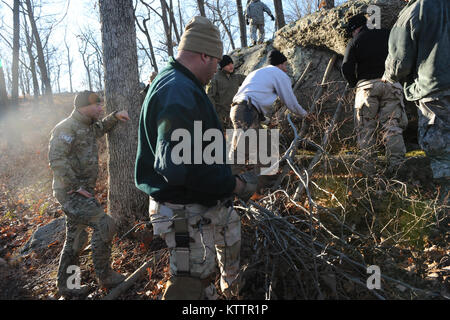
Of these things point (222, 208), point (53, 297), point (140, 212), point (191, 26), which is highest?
point (191, 26)

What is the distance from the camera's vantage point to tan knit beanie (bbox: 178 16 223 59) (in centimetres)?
222

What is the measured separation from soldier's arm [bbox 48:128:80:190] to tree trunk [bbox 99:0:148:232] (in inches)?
37.3

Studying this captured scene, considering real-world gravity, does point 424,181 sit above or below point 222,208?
below

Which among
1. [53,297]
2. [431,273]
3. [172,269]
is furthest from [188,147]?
[53,297]

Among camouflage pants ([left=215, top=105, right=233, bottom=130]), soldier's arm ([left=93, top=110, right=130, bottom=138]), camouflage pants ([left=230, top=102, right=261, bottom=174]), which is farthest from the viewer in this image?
camouflage pants ([left=215, top=105, right=233, bottom=130])

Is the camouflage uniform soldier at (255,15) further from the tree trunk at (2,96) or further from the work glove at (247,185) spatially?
the tree trunk at (2,96)

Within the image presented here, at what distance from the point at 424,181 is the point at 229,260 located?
351 centimetres

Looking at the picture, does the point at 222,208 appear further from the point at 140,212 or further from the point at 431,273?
the point at 140,212

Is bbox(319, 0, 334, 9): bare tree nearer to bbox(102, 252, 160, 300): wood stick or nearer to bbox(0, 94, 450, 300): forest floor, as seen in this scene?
bbox(0, 94, 450, 300): forest floor

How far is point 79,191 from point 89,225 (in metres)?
0.45

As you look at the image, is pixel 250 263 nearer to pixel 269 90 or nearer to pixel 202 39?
pixel 202 39

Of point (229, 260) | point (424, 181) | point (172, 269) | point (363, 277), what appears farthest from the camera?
point (424, 181)

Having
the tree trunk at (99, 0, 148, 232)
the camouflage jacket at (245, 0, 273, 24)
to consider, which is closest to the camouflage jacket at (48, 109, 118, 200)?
the tree trunk at (99, 0, 148, 232)

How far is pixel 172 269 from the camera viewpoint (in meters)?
2.24
